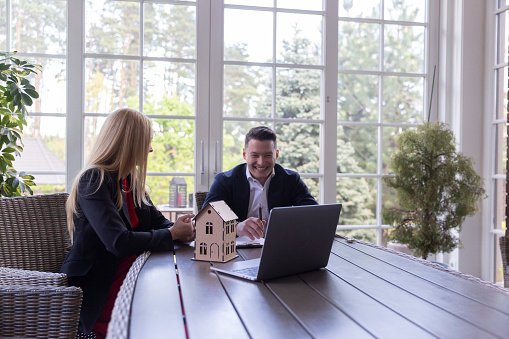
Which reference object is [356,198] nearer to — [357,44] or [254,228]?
[357,44]

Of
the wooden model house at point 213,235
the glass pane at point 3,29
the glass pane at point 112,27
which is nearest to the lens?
the wooden model house at point 213,235

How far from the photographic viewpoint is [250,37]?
3699 millimetres

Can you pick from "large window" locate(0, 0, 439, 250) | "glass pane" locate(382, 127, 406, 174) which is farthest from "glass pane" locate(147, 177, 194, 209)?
"glass pane" locate(382, 127, 406, 174)

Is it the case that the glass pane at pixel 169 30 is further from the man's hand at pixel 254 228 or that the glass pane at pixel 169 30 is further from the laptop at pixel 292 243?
the laptop at pixel 292 243

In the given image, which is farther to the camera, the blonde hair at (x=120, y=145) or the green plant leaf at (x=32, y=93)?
the green plant leaf at (x=32, y=93)

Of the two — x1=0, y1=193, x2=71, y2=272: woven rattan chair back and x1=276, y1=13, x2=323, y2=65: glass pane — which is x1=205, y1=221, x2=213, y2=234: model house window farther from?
x1=276, y1=13, x2=323, y2=65: glass pane

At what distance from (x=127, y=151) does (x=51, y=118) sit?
5.78 ft

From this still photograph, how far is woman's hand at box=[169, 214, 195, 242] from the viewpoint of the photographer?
197 cm

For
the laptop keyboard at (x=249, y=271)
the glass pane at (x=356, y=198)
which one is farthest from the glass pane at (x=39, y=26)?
the glass pane at (x=356, y=198)

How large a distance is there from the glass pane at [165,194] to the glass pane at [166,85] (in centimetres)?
42

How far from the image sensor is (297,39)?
377 cm

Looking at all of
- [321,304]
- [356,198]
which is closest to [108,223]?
[321,304]

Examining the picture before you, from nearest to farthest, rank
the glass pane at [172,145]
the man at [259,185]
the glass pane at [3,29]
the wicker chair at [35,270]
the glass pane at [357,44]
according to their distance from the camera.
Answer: the wicker chair at [35,270] < the man at [259,185] < the glass pane at [3,29] < the glass pane at [172,145] < the glass pane at [357,44]

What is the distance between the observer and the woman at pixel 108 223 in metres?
1.79
